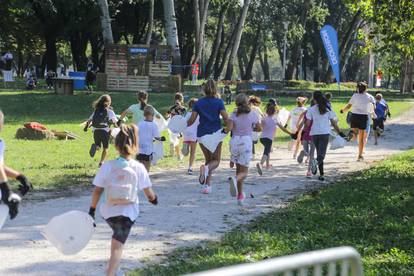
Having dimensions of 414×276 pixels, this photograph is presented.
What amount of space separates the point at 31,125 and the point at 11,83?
59.7 ft

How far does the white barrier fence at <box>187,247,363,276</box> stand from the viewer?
2.85m

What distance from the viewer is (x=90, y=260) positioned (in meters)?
7.53

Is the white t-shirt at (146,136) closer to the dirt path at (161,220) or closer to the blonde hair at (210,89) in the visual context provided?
the dirt path at (161,220)

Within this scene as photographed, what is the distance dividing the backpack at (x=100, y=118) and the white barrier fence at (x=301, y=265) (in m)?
11.8

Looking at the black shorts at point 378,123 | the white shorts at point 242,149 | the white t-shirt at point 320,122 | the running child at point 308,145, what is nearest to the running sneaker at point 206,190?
the white shorts at point 242,149

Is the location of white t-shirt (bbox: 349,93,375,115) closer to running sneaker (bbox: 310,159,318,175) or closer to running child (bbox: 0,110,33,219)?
running sneaker (bbox: 310,159,318,175)

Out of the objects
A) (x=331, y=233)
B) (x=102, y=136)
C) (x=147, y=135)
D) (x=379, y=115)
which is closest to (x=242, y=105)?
(x=147, y=135)

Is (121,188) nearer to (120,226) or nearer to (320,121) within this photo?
(120,226)

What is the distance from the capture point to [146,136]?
1180 cm

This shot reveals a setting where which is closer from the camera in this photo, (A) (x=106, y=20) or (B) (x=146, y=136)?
(B) (x=146, y=136)

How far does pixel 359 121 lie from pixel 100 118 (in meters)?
6.42

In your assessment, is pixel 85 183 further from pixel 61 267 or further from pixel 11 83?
pixel 11 83

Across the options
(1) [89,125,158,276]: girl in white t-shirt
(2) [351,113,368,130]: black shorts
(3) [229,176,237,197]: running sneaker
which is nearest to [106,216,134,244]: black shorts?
(1) [89,125,158,276]: girl in white t-shirt

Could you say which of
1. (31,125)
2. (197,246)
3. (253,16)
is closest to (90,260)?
(197,246)
